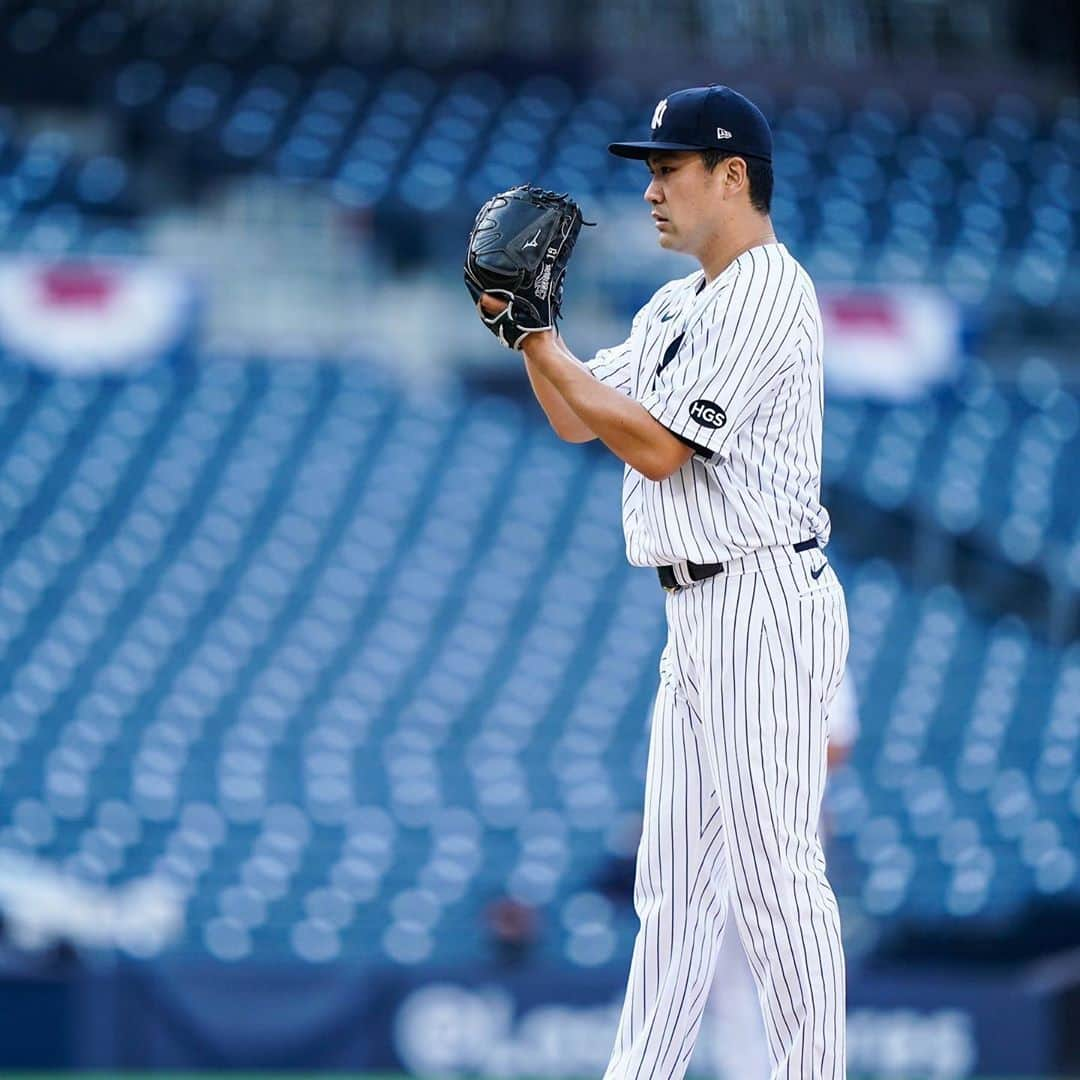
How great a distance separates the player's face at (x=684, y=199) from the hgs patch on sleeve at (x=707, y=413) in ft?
0.86

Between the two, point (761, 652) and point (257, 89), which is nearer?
point (761, 652)

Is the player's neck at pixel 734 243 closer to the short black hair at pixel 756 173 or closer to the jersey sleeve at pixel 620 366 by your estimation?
the short black hair at pixel 756 173

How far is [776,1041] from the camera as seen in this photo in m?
2.71

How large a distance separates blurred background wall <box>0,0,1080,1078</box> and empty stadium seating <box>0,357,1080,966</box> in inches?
1.0

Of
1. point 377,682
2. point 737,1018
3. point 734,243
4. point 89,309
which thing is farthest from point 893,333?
point 734,243

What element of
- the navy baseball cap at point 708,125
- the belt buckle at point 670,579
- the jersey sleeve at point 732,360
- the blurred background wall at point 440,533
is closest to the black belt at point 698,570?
the belt buckle at point 670,579

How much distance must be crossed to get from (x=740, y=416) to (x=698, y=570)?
9.4 inches

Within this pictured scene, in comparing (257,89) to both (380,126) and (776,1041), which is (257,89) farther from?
(776,1041)

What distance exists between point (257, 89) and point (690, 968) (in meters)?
10.9

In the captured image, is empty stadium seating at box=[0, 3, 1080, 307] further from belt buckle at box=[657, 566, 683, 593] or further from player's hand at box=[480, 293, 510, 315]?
player's hand at box=[480, 293, 510, 315]

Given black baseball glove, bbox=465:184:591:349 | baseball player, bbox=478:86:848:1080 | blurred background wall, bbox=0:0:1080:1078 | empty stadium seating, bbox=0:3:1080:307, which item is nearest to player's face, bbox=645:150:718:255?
baseball player, bbox=478:86:848:1080

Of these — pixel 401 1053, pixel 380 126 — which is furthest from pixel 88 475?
pixel 401 1053

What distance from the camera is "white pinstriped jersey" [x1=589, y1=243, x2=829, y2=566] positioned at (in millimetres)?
2594

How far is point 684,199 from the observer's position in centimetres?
270
